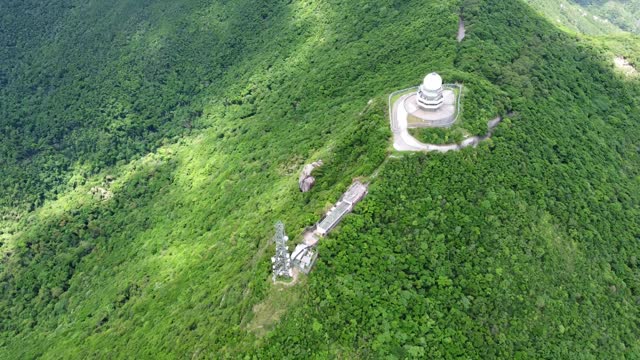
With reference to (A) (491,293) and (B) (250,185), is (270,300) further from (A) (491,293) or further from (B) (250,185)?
(B) (250,185)

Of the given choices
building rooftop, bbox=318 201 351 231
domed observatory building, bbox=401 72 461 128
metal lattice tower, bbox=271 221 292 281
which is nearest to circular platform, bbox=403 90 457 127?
domed observatory building, bbox=401 72 461 128

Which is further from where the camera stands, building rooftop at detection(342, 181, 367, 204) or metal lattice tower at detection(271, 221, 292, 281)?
building rooftop at detection(342, 181, 367, 204)

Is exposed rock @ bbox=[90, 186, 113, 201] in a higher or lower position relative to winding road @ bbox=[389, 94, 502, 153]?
lower

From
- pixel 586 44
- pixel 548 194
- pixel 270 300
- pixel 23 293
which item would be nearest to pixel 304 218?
A: pixel 270 300

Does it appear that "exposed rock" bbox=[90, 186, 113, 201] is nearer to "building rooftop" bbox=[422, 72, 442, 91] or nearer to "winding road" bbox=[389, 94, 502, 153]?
"winding road" bbox=[389, 94, 502, 153]

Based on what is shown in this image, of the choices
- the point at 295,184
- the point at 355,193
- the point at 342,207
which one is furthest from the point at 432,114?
the point at 295,184

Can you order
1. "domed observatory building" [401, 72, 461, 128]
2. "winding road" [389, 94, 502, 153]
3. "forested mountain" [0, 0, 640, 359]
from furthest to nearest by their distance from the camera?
"domed observatory building" [401, 72, 461, 128] < "winding road" [389, 94, 502, 153] < "forested mountain" [0, 0, 640, 359]
